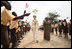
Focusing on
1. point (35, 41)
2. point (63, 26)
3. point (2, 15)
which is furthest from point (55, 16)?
point (2, 15)

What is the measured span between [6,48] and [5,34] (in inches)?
19.0

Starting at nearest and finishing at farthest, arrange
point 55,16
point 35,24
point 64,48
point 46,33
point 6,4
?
1. point 6,4
2. point 64,48
3. point 35,24
4. point 46,33
5. point 55,16

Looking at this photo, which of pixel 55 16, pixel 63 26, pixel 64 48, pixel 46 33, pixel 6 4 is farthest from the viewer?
pixel 55 16

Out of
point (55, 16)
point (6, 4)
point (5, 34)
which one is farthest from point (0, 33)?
point (55, 16)

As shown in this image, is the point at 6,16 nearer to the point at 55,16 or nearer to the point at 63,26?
the point at 63,26

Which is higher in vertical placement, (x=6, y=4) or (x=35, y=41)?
(x=6, y=4)

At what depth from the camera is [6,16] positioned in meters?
6.26

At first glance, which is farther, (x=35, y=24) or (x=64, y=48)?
(x=35, y=24)

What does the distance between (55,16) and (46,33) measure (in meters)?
42.4

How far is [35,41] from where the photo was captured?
14773 mm

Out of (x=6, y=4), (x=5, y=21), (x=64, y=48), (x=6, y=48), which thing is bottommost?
(x=64, y=48)

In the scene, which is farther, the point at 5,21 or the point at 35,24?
the point at 35,24

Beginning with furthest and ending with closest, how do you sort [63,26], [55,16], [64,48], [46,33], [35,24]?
1. [55,16]
2. [63,26]
3. [46,33]
4. [35,24]
5. [64,48]

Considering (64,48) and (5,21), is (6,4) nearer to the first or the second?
(5,21)
